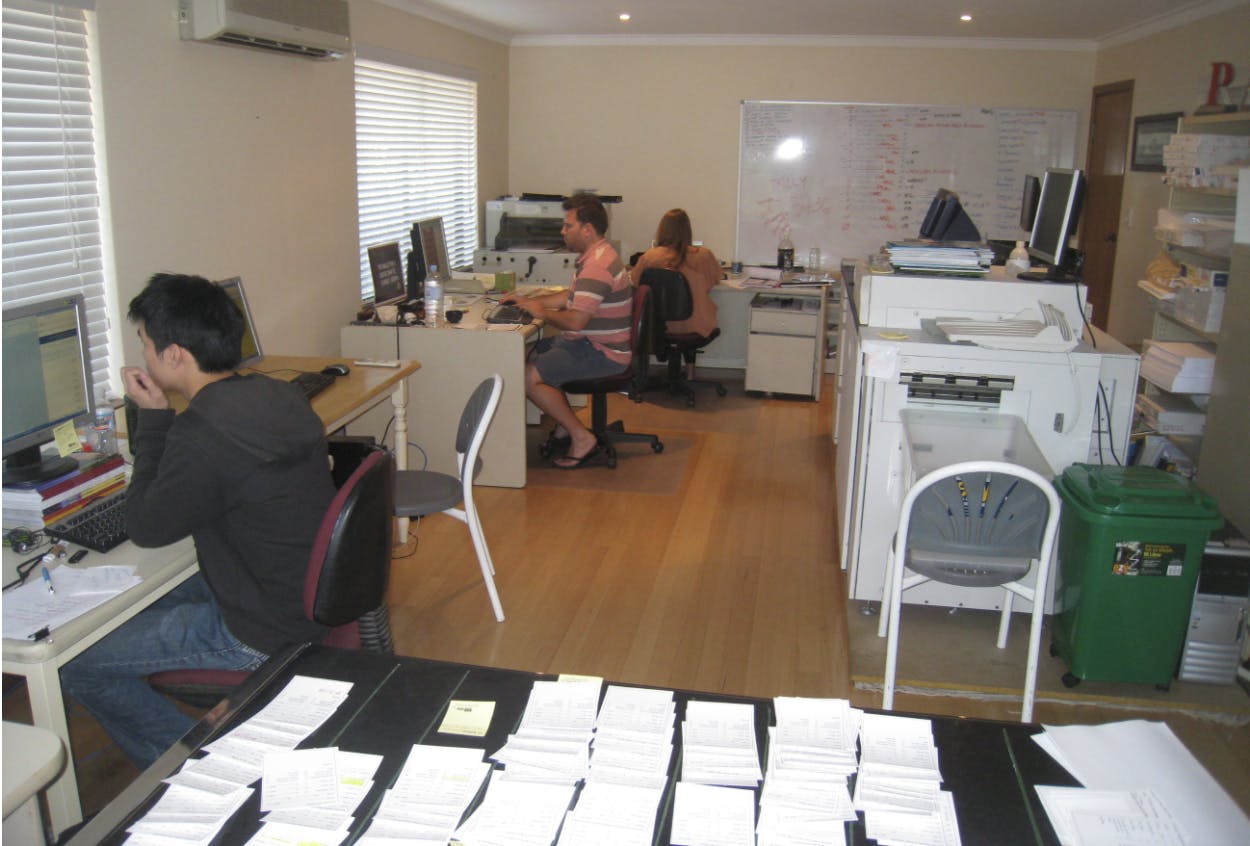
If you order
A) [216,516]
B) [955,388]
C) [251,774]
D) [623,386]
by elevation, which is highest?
[955,388]

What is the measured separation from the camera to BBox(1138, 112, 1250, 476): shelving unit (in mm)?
4254

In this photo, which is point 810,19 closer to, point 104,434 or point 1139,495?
point 1139,495

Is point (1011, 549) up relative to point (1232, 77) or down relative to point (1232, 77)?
down

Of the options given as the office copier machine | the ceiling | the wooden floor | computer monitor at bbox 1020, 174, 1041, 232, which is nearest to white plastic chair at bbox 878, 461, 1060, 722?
the office copier machine

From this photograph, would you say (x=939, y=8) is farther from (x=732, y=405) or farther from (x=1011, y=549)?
(x=1011, y=549)

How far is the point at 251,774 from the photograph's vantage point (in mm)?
1423

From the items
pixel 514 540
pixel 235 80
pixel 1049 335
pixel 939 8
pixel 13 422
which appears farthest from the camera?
pixel 939 8

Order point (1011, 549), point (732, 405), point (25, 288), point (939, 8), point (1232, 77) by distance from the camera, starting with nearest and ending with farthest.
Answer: point (1011, 549), point (25, 288), point (1232, 77), point (939, 8), point (732, 405)

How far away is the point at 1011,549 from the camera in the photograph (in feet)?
8.56

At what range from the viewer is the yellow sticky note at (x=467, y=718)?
1.53 meters

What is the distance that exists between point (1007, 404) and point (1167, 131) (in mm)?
3717

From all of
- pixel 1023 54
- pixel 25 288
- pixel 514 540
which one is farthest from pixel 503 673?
pixel 1023 54

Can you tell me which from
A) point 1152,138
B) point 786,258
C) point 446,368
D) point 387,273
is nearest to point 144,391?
point 446,368

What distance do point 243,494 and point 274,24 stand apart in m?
2.14
